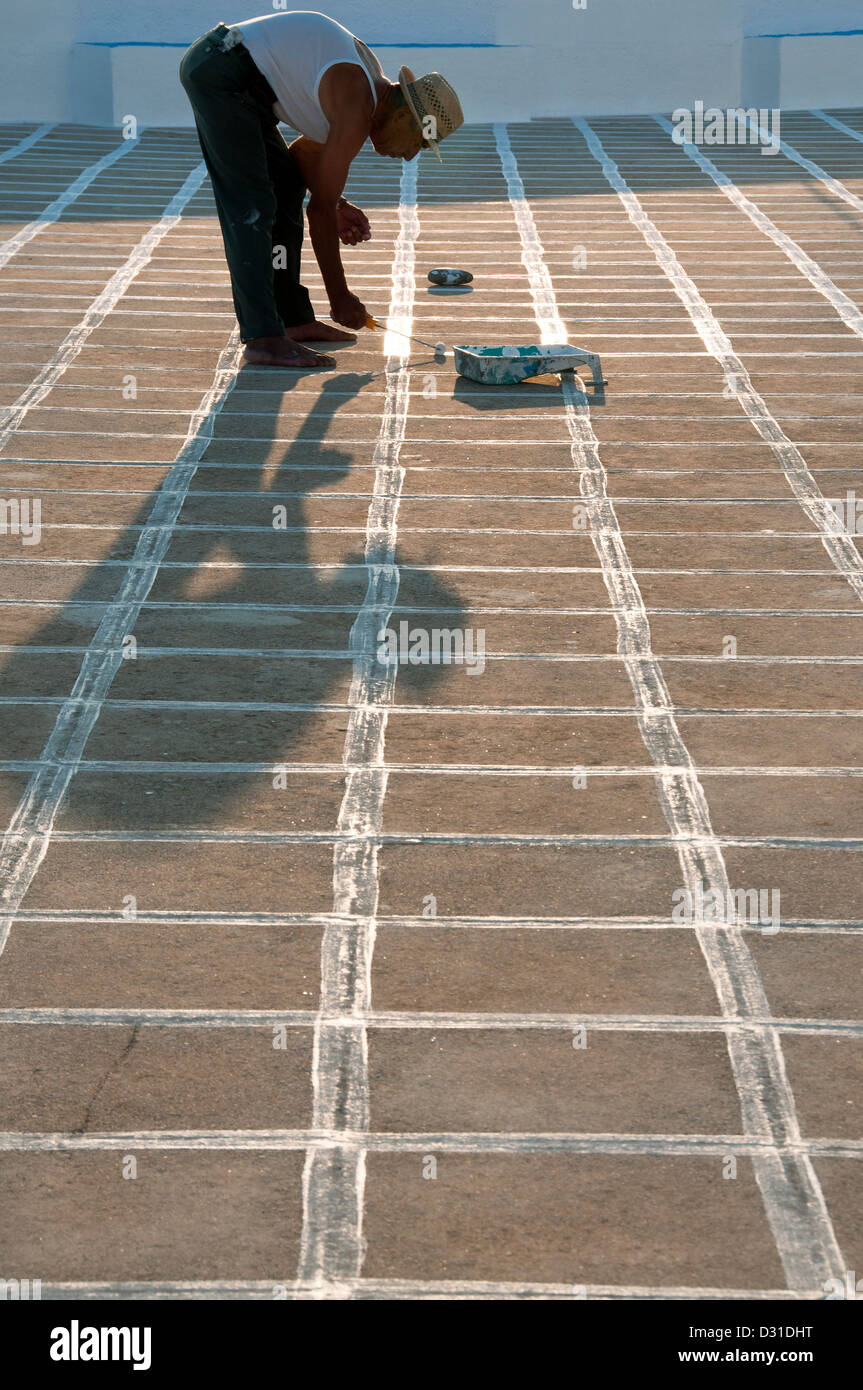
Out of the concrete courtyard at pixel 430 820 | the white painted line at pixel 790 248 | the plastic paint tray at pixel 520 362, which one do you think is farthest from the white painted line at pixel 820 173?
the plastic paint tray at pixel 520 362

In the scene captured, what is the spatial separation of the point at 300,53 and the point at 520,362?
51.0 inches

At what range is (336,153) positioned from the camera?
552cm

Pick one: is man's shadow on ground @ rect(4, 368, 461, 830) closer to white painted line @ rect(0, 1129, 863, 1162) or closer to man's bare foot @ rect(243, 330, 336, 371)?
man's bare foot @ rect(243, 330, 336, 371)

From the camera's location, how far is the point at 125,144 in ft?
35.7

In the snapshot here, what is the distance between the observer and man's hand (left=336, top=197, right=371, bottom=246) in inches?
241

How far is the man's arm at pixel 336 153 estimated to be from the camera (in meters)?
5.42

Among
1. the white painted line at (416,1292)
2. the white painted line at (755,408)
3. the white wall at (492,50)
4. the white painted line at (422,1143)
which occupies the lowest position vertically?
the white painted line at (416,1292)

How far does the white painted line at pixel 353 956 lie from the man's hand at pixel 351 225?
1702mm

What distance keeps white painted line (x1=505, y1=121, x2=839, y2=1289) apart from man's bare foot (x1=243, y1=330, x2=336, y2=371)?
127cm

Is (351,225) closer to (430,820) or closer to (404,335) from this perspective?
(404,335)

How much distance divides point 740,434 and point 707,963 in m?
3.07

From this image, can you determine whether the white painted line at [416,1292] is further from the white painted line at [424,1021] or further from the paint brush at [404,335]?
the paint brush at [404,335]
